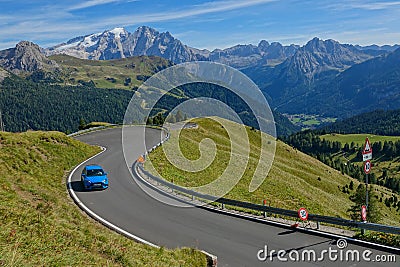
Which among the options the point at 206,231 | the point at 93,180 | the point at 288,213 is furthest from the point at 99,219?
the point at 288,213

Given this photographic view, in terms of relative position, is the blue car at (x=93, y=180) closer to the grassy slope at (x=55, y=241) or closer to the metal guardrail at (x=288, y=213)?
the metal guardrail at (x=288, y=213)

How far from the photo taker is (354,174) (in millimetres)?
159500

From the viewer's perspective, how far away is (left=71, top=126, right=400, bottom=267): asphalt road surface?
14.1m

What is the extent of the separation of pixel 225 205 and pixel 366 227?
33.5 feet

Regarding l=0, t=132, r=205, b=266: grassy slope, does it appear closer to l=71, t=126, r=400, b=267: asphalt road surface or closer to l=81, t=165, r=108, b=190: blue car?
l=71, t=126, r=400, b=267: asphalt road surface

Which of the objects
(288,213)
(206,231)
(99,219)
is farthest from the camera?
(99,219)

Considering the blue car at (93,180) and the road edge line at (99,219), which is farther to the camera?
the blue car at (93,180)

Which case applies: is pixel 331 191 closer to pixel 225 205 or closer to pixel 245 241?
pixel 225 205

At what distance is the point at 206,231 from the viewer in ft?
58.7

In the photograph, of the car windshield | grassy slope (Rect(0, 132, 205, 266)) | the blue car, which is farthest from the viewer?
the car windshield

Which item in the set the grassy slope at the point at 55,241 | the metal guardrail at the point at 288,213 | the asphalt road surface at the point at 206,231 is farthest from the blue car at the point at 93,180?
the grassy slope at the point at 55,241

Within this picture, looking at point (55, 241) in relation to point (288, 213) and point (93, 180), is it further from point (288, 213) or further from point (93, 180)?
point (93, 180)

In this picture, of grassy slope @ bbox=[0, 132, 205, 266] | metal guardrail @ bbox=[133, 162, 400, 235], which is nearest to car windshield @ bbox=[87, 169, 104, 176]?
metal guardrail @ bbox=[133, 162, 400, 235]

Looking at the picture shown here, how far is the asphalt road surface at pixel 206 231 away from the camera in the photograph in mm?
14087
